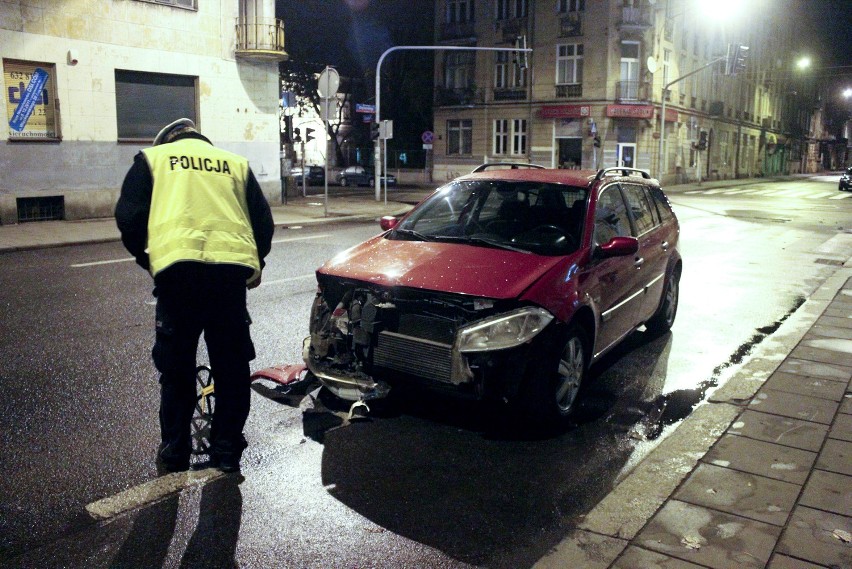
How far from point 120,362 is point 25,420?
1.35 meters

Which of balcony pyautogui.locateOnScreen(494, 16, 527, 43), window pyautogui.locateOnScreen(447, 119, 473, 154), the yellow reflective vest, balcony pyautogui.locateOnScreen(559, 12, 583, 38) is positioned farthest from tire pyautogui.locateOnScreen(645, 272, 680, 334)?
window pyautogui.locateOnScreen(447, 119, 473, 154)

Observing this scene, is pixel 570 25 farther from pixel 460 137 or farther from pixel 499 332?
pixel 499 332

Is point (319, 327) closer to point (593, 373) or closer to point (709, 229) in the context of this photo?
point (593, 373)

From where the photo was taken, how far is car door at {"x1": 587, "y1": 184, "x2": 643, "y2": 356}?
5.42 meters

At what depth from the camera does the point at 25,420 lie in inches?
187

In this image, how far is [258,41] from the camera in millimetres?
22484

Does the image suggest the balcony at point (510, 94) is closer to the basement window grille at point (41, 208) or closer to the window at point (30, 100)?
the window at point (30, 100)

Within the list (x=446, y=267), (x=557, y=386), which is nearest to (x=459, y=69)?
(x=446, y=267)

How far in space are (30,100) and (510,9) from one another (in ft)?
110

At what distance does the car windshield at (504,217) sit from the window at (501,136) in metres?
40.9

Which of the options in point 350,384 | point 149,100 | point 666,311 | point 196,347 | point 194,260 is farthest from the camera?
point 149,100

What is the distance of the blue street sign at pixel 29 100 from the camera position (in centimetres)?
1764

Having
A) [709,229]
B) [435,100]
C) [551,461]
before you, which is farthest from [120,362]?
[435,100]

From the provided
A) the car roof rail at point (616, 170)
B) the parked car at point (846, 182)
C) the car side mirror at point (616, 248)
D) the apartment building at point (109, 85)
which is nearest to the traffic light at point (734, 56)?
the parked car at point (846, 182)
